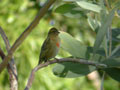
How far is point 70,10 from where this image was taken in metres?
1.79

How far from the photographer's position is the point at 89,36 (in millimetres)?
5391

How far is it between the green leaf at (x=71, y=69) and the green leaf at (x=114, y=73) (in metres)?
0.08

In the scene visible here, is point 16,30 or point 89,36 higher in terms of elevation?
point 16,30

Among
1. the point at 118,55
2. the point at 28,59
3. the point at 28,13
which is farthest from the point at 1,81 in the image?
the point at 118,55

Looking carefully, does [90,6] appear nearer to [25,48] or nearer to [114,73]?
[114,73]

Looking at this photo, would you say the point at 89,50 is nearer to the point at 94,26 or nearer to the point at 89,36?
the point at 94,26

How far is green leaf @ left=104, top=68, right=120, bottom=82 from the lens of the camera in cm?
156

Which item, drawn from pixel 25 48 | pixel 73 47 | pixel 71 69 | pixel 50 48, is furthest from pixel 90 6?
pixel 25 48

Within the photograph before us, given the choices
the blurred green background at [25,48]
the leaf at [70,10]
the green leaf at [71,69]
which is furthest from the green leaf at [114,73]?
the blurred green background at [25,48]

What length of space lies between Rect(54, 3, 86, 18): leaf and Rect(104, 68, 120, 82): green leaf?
41 centimetres

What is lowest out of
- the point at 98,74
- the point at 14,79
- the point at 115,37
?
the point at 98,74

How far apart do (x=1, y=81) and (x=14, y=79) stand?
2.93 metres

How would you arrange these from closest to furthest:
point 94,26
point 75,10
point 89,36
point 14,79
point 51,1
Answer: point 51,1 → point 14,79 → point 94,26 → point 75,10 → point 89,36

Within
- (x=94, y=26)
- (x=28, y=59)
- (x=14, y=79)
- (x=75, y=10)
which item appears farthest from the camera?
(x=28, y=59)
